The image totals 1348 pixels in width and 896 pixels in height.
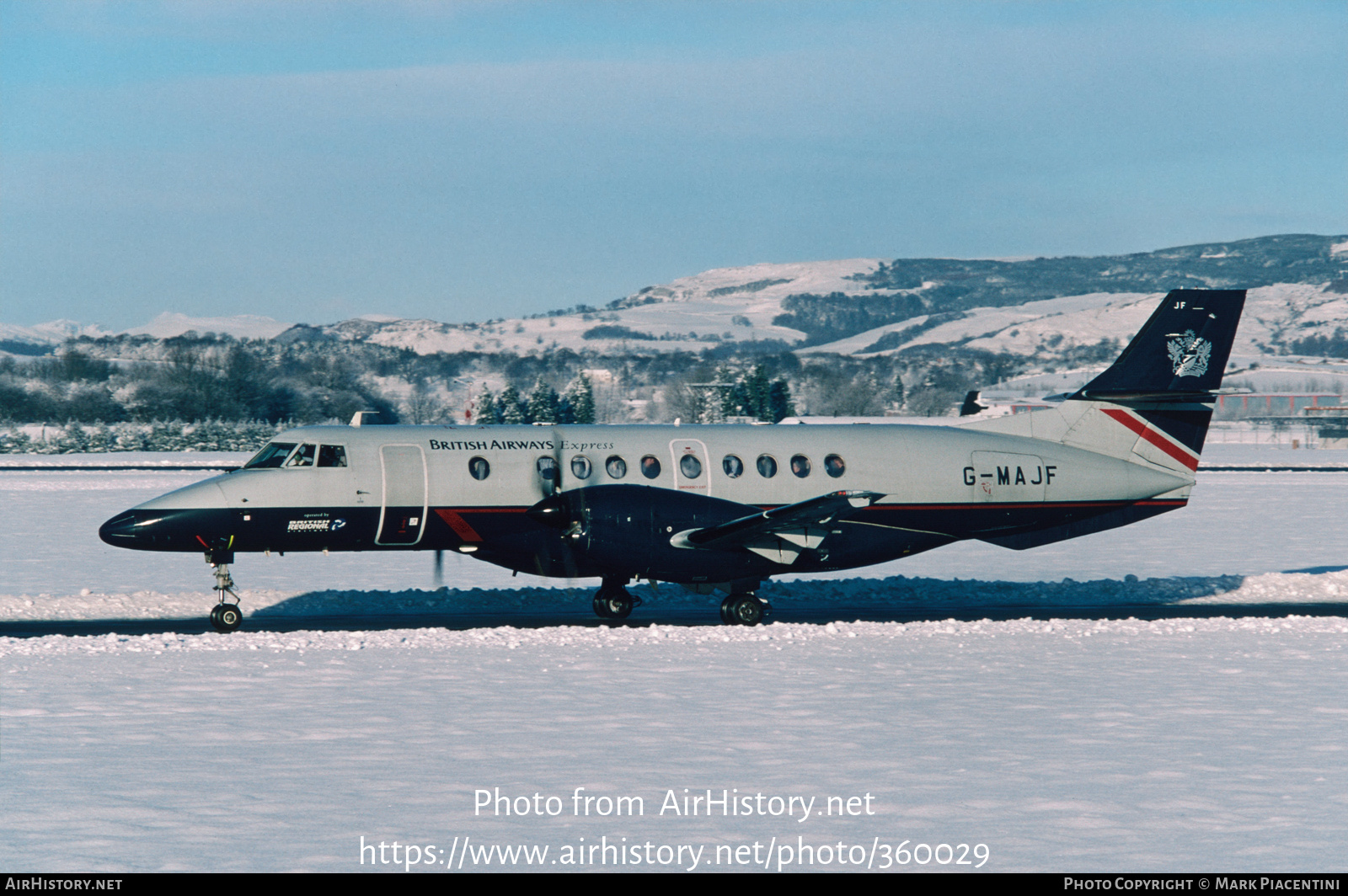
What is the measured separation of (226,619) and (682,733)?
9649mm

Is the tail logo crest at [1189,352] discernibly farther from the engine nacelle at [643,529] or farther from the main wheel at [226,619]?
the main wheel at [226,619]

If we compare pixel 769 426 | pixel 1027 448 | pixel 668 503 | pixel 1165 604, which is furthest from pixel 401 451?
pixel 1165 604

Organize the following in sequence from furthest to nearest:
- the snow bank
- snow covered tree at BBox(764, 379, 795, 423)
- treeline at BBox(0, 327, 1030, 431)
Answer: snow covered tree at BBox(764, 379, 795, 423) < treeline at BBox(0, 327, 1030, 431) < the snow bank

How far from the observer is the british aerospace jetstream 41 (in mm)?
20109

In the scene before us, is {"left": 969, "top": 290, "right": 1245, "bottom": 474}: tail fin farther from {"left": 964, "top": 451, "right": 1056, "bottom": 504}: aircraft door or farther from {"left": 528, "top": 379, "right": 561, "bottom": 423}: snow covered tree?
{"left": 528, "top": 379, "right": 561, "bottom": 423}: snow covered tree

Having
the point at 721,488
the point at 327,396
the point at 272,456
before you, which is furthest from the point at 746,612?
the point at 327,396

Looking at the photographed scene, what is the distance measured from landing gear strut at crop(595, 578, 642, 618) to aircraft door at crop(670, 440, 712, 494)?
1.92m

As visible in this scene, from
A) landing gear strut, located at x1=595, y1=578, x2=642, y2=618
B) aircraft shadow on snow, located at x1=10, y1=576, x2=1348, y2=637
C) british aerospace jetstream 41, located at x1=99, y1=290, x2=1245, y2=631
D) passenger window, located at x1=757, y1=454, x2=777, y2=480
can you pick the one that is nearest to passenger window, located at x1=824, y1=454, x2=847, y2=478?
british aerospace jetstream 41, located at x1=99, y1=290, x2=1245, y2=631

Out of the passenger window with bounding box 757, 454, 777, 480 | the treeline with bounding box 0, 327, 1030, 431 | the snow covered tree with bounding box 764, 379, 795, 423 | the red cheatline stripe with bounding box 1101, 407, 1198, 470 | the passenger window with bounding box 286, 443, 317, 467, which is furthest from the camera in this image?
the snow covered tree with bounding box 764, 379, 795, 423

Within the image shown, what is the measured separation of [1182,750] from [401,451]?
42.9 ft

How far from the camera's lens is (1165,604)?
2375 centimetres

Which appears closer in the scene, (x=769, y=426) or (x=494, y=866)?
(x=494, y=866)

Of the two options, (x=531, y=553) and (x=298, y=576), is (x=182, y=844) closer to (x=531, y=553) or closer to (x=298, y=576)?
(x=531, y=553)

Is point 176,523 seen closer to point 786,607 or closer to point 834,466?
point 786,607
